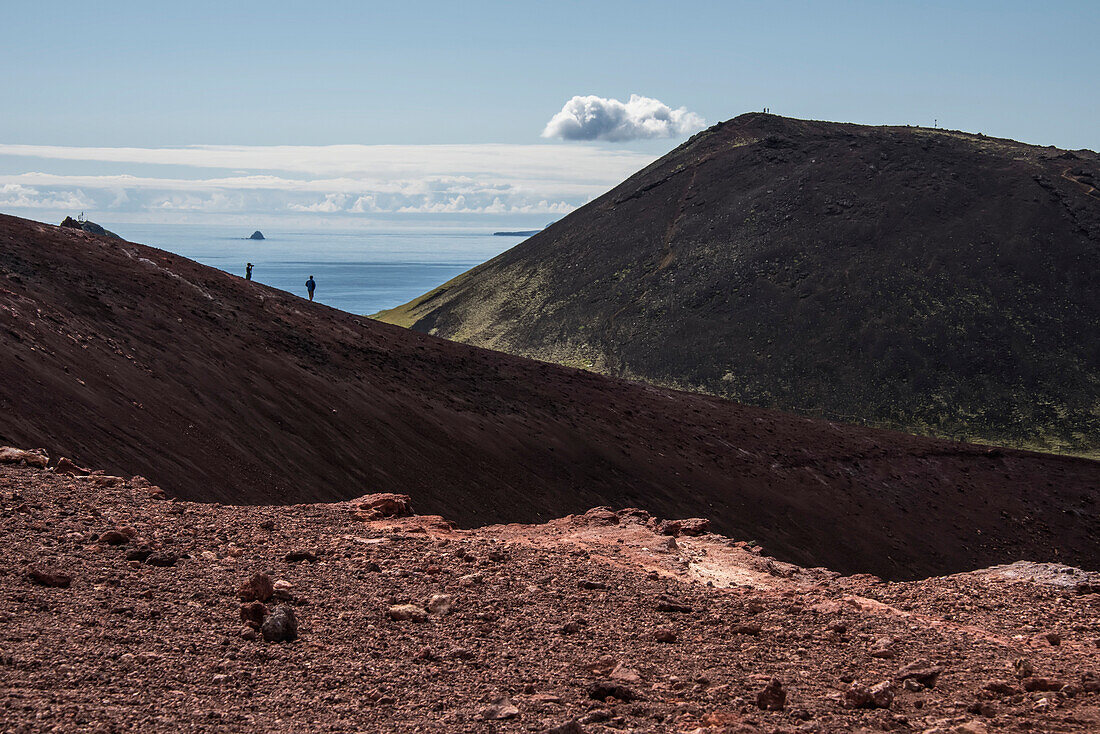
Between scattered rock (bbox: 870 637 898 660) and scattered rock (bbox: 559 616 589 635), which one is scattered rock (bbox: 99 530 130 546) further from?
scattered rock (bbox: 870 637 898 660)

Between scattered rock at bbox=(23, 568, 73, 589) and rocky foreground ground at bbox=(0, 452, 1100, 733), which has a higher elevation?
scattered rock at bbox=(23, 568, 73, 589)

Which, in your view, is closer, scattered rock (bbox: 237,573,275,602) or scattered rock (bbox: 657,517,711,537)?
scattered rock (bbox: 237,573,275,602)

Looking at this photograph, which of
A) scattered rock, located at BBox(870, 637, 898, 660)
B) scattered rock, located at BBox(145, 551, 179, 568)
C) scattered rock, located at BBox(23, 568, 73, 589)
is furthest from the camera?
scattered rock, located at BBox(145, 551, 179, 568)

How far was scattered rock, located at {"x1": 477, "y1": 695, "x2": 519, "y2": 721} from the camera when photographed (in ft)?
20.2

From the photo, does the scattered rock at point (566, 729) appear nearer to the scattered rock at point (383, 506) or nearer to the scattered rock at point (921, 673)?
the scattered rock at point (921, 673)

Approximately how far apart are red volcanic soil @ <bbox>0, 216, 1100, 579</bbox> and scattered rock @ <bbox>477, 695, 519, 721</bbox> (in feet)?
35.5

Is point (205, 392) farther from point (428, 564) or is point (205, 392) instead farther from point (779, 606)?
point (779, 606)

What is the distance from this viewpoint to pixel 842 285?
66.3 meters

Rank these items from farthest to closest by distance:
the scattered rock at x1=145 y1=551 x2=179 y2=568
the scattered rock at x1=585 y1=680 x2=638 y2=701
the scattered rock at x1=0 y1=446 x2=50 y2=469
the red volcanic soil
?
the red volcanic soil, the scattered rock at x1=0 y1=446 x2=50 y2=469, the scattered rock at x1=145 y1=551 x2=179 y2=568, the scattered rock at x1=585 y1=680 x2=638 y2=701

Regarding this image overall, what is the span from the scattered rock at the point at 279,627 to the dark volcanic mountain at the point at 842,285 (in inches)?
2075

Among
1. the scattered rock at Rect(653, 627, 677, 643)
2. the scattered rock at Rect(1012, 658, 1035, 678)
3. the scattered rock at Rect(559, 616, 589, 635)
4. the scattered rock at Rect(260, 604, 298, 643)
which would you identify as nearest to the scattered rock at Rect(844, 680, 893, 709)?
the scattered rock at Rect(1012, 658, 1035, 678)

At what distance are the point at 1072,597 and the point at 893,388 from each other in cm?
5182

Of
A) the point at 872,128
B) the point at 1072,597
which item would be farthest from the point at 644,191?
the point at 1072,597

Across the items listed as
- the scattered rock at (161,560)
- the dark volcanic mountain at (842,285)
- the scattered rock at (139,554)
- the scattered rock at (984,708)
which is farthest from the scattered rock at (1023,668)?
the dark volcanic mountain at (842,285)
